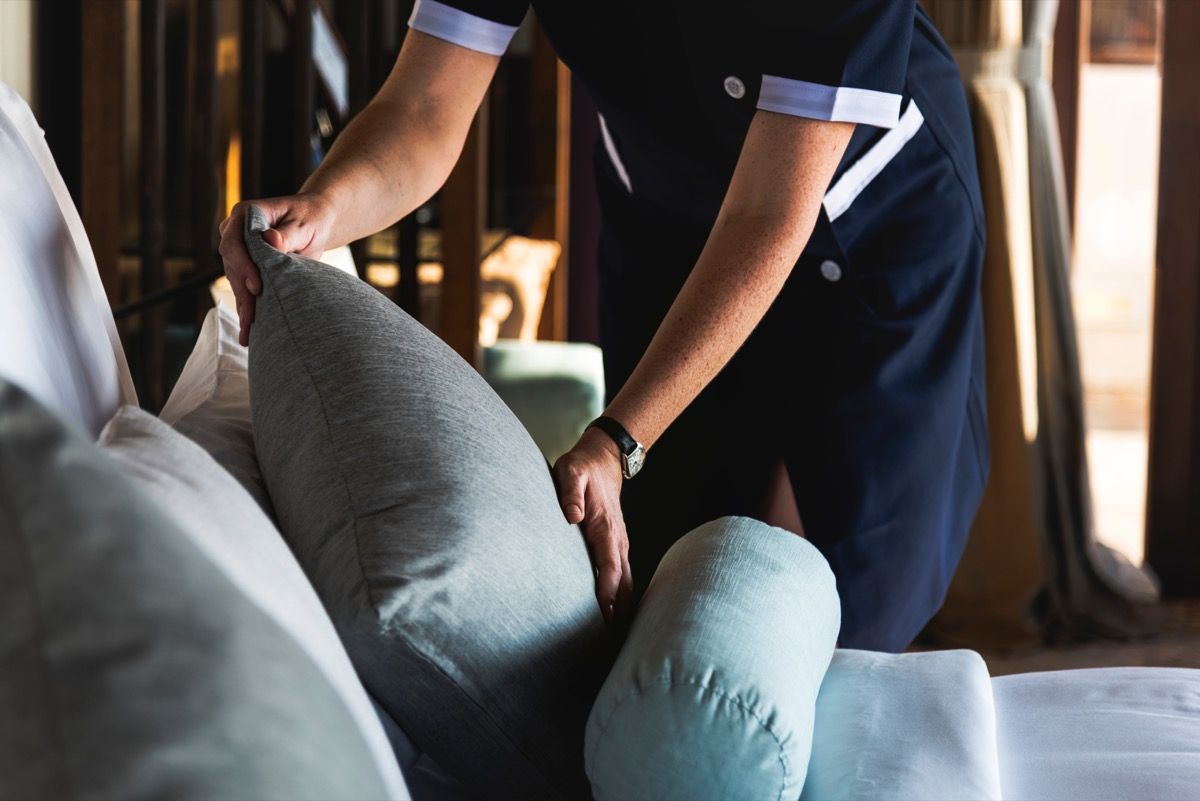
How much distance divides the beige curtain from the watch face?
6.90 feet

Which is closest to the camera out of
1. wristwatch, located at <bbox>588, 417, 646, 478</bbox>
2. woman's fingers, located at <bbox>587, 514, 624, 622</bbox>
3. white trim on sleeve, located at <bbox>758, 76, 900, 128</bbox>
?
woman's fingers, located at <bbox>587, 514, 624, 622</bbox>

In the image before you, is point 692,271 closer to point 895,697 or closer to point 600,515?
point 600,515

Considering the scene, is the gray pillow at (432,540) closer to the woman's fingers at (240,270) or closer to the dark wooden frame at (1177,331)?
the woman's fingers at (240,270)

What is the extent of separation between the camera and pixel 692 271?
3.95 ft

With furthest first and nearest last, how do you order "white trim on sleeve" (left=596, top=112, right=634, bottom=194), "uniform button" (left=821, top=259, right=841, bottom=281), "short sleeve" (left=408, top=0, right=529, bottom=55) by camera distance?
"white trim on sleeve" (left=596, top=112, right=634, bottom=194) → "uniform button" (left=821, top=259, right=841, bottom=281) → "short sleeve" (left=408, top=0, right=529, bottom=55)

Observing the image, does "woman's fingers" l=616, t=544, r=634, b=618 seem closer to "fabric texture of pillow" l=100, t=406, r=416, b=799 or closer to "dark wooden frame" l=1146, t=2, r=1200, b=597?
"fabric texture of pillow" l=100, t=406, r=416, b=799

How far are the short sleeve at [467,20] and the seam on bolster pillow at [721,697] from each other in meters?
0.91

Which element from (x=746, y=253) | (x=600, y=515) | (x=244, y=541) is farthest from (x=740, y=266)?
(x=244, y=541)

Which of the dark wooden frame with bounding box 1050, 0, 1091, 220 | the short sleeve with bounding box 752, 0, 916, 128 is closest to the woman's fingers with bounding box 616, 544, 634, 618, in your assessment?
the short sleeve with bounding box 752, 0, 916, 128

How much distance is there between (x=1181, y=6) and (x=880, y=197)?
217cm

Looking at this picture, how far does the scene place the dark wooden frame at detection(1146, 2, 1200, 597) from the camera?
3266mm

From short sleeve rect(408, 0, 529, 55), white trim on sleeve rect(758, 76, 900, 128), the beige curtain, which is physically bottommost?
the beige curtain

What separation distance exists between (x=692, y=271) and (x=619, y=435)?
22cm

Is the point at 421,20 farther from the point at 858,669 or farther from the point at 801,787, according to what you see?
the point at 801,787
